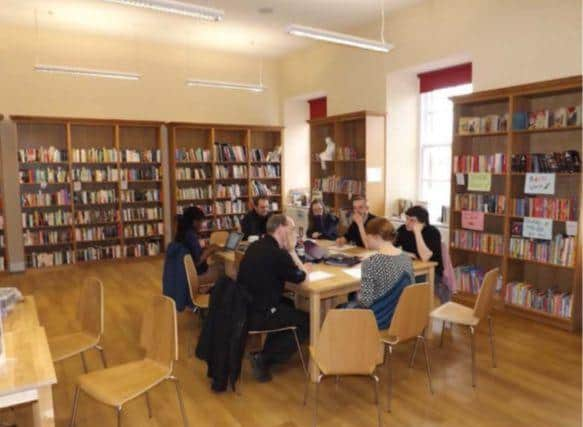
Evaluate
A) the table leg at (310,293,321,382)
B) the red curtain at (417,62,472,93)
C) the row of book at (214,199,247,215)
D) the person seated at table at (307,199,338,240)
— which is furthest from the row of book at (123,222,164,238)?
the table leg at (310,293,321,382)

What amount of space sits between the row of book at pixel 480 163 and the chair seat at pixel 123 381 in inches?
164

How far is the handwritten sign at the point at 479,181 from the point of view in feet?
17.3

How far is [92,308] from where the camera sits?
3.21 meters

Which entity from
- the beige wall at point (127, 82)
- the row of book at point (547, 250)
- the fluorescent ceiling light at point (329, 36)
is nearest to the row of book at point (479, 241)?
the row of book at point (547, 250)

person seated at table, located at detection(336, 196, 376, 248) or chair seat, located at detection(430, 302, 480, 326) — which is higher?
person seated at table, located at detection(336, 196, 376, 248)

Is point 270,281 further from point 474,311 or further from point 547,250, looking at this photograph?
point 547,250

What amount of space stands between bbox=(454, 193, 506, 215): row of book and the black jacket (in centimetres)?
334

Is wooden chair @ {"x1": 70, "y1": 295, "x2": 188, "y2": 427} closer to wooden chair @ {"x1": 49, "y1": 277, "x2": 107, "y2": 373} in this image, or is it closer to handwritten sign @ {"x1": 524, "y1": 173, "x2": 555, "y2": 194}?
wooden chair @ {"x1": 49, "y1": 277, "x2": 107, "y2": 373}

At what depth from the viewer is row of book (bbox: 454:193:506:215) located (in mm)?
5160

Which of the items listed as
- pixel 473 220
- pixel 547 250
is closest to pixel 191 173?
pixel 473 220

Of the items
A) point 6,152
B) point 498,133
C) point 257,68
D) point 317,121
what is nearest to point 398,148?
point 317,121

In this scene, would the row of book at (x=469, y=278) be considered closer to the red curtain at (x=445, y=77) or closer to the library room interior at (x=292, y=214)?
the library room interior at (x=292, y=214)

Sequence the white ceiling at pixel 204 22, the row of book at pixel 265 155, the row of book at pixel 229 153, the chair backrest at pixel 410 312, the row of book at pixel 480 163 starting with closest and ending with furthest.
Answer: the chair backrest at pixel 410 312
the row of book at pixel 480 163
the white ceiling at pixel 204 22
the row of book at pixel 229 153
the row of book at pixel 265 155

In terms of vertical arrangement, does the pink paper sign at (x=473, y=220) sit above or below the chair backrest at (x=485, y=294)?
above
